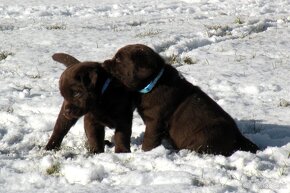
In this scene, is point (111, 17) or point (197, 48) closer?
point (197, 48)

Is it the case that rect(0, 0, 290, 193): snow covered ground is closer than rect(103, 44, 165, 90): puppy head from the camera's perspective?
Yes

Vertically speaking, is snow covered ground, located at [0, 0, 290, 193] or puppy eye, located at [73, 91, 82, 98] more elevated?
puppy eye, located at [73, 91, 82, 98]

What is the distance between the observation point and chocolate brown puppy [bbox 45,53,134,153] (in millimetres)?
4555

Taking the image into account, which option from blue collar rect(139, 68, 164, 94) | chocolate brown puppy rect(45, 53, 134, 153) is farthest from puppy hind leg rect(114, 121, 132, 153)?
blue collar rect(139, 68, 164, 94)

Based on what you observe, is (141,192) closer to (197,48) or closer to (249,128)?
(249,128)

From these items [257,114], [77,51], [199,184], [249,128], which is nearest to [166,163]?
[199,184]

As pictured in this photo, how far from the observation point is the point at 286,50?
29.7 ft

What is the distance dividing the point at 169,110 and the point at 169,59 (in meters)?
3.84

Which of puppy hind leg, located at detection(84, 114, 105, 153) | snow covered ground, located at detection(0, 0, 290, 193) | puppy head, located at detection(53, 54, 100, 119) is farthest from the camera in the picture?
puppy hind leg, located at detection(84, 114, 105, 153)

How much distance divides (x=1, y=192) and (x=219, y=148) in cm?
193

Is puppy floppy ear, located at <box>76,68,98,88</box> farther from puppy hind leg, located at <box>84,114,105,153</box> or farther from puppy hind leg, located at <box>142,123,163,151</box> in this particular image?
puppy hind leg, located at <box>142,123,163,151</box>

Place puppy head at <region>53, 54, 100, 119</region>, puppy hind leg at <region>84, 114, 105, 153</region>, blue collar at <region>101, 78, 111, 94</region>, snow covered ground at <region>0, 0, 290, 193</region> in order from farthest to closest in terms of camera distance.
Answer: puppy hind leg at <region>84, 114, 105, 153</region>
blue collar at <region>101, 78, 111, 94</region>
puppy head at <region>53, 54, 100, 119</region>
snow covered ground at <region>0, 0, 290, 193</region>

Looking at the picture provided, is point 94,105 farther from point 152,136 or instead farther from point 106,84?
point 152,136

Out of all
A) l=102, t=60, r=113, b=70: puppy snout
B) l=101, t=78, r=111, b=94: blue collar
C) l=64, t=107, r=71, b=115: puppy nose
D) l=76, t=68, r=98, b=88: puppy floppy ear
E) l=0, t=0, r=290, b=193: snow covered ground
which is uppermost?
l=102, t=60, r=113, b=70: puppy snout
